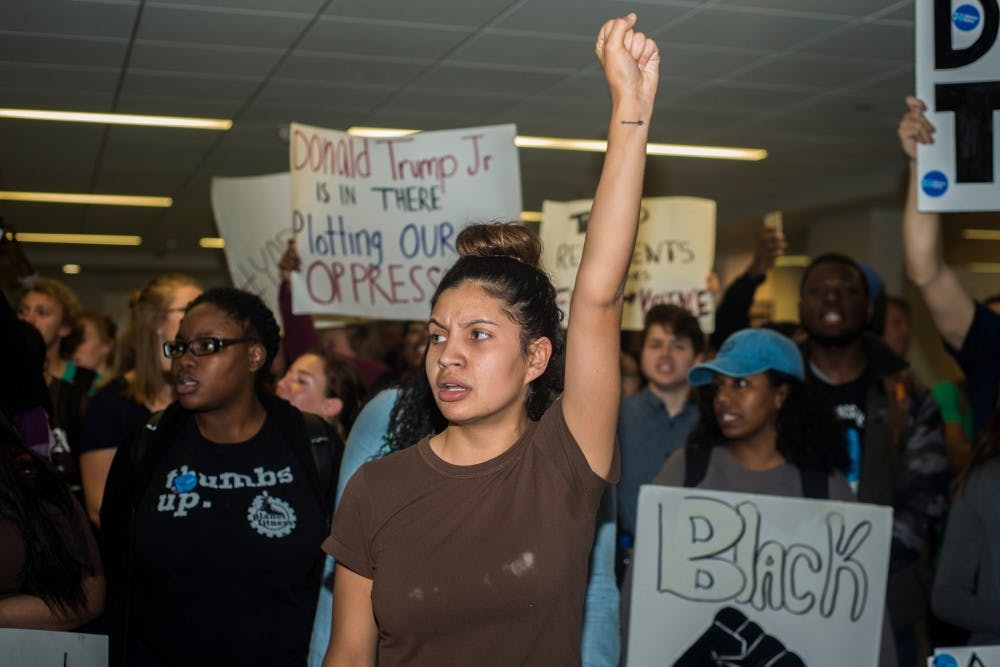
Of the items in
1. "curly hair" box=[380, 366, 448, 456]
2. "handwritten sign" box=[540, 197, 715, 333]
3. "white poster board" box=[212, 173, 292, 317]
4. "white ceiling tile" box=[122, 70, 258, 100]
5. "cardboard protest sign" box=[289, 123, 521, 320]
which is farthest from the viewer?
"white ceiling tile" box=[122, 70, 258, 100]

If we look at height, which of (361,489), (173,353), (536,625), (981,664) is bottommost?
(981,664)

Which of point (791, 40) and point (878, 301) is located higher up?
point (791, 40)

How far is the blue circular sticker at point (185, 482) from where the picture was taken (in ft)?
10.8

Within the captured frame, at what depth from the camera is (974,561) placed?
11.2 ft

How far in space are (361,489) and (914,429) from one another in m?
2.91

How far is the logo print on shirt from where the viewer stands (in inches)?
129


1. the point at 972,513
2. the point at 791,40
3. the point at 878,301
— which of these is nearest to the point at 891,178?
the point at 791,40

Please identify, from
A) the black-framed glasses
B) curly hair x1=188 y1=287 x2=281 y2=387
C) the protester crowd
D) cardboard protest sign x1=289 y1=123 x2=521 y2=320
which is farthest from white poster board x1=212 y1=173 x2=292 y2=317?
the black-framed glasses

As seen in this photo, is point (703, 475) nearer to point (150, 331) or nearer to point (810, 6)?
point (150, 331)

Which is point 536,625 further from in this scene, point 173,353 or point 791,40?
point 791,40

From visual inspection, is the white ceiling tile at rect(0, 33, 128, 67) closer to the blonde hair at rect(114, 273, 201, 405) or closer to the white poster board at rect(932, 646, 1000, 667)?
the blonde hair at rect(114, 273, 201, 405)

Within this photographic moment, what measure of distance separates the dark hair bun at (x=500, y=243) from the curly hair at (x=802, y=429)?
1493mm

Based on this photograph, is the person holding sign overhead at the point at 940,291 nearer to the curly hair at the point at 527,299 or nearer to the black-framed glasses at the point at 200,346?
the curly hair at the point at 527,299

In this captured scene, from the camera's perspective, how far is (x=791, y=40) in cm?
757
